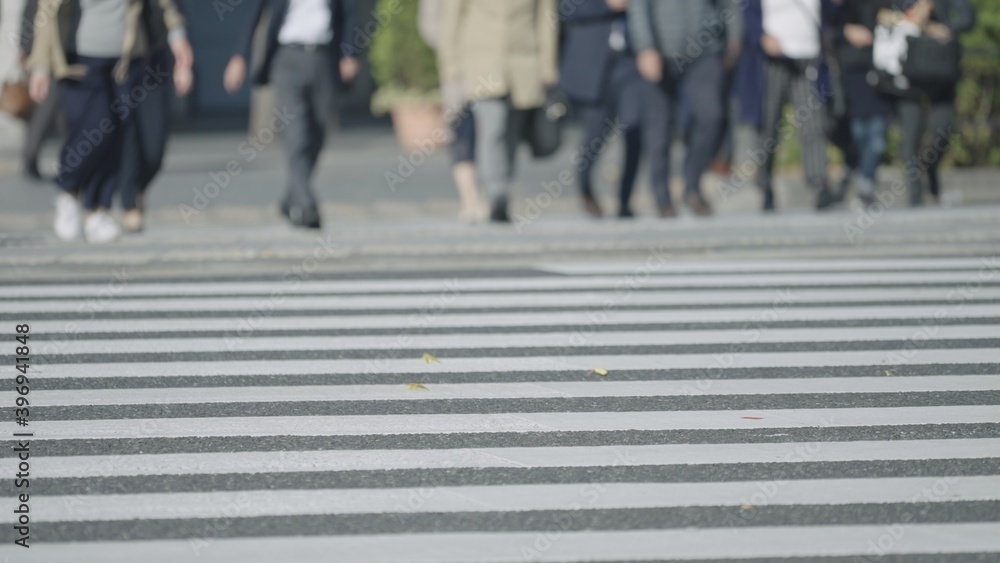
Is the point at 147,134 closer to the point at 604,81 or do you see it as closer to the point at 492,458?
the point at 604,81

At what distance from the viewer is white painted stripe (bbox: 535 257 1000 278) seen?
10188 mm

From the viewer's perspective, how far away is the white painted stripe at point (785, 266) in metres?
10.2

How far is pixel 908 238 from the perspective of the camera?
11367mm

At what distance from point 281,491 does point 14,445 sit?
103 cm

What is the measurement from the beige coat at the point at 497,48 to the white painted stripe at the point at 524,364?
16.9ft

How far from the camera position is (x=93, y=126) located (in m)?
11.2

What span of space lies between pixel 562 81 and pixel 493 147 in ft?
3.16

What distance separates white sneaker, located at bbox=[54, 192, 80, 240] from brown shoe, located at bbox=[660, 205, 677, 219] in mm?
3927

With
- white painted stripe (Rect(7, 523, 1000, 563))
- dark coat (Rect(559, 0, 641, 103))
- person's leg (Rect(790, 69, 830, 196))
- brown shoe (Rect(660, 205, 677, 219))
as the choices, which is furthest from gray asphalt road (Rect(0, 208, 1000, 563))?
person's leg (Rect(790, 69, 830, 196))

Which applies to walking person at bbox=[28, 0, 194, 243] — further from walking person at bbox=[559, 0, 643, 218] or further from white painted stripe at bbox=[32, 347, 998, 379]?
white painted stripe at bbox=[32, 347, 998, 379]

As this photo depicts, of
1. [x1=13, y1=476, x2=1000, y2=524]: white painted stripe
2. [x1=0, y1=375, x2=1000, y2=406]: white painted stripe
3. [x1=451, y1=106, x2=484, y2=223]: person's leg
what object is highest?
[x1=451, y1=106, x2=484, y2=223]: person's leg

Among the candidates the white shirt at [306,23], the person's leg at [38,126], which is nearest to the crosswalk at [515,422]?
the white shirt at [306,23]

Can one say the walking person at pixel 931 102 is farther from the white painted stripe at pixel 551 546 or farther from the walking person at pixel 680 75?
the white painted stripe at pixel 551 546

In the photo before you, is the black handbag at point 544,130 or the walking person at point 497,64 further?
the black handbag at point 544,130
